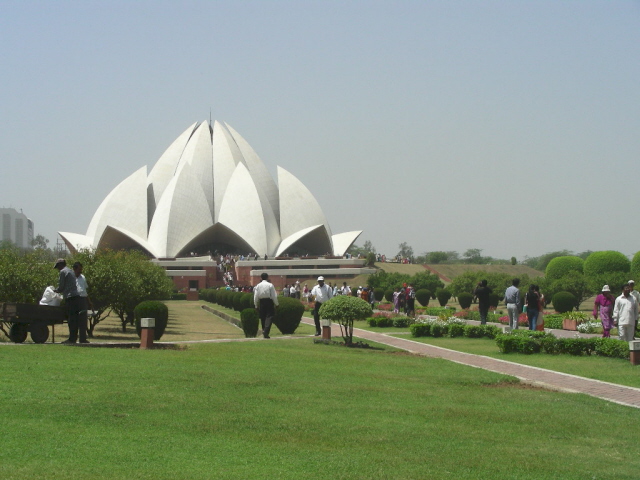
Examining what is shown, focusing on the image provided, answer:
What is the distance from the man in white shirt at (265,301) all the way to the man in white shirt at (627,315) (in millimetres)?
4561

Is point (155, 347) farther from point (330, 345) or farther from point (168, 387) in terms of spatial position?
point (168, 387)

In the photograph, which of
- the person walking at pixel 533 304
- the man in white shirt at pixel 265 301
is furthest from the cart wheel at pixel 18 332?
the person walking at pixel 533 304

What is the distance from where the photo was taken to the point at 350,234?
1950 inches

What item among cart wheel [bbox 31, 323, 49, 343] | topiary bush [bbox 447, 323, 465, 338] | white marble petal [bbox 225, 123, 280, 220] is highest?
white marble petal [bbox 225, 123, 280, 220]

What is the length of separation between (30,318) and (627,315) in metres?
6.96

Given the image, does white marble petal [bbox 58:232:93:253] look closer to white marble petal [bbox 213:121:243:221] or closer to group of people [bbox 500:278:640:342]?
white marble petal [bbox 213:121:243:221]

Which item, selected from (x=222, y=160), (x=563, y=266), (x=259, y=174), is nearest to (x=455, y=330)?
(x=563, y=266)

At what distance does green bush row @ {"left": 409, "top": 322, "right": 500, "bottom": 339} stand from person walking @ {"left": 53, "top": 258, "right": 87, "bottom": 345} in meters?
6.02

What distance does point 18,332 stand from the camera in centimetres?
854

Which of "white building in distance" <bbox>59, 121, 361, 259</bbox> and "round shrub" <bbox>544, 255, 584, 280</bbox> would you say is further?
"white building in distance" <bbox>59, 121, 361, 259</bbox>

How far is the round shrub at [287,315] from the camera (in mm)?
12531

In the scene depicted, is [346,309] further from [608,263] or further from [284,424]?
[608,263]

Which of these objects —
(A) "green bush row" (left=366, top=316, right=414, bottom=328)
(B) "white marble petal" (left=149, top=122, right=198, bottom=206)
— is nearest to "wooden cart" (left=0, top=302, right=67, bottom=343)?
(A) "green bush row" (left=366, top=316, right=414, bottom=328)

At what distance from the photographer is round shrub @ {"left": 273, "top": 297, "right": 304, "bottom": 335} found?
12.5 m
